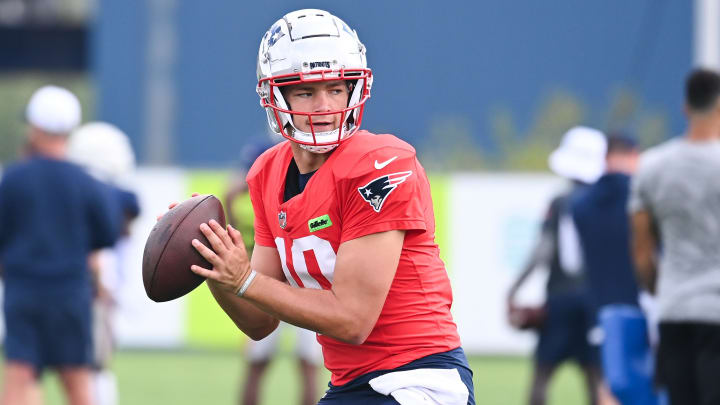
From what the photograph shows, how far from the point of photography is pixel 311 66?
3.18 meters

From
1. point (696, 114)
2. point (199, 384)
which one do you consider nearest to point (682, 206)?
point (696, 114)

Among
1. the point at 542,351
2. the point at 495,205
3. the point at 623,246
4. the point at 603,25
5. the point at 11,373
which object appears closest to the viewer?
the point at 11,373

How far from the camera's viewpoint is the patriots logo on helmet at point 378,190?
3086mm

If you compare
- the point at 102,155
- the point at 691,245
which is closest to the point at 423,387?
the point at 691,245

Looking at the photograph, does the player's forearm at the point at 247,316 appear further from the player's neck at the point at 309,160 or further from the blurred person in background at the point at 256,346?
the blurred person in background at the point at 256,346

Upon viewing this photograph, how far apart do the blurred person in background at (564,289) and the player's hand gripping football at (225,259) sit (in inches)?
159

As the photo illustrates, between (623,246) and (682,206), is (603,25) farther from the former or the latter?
(682,206)

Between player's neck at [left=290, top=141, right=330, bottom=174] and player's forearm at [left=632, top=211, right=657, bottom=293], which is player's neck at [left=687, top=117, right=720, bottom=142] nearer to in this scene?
player's forearm at [left=632, top=211, right=657, bottom=293]

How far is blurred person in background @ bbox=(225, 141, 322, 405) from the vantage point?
261 inches

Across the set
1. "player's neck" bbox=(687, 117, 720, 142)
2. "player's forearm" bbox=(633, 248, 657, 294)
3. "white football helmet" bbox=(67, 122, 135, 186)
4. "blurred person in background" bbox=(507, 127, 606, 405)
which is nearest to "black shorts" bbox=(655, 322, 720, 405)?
"player's forearm" bbox=(633, 248, 657, 294)

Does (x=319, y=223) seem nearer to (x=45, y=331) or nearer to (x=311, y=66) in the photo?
(x=311, y=66)

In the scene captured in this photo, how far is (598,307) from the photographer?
643 cm

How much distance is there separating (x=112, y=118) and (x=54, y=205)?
49.3ft

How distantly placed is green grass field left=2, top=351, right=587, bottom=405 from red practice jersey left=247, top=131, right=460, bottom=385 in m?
4.79
